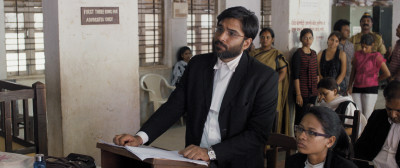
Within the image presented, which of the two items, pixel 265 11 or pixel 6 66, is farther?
pixel 265 11

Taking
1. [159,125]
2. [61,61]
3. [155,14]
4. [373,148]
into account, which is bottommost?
[373,148]

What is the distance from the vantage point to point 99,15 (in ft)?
15.4

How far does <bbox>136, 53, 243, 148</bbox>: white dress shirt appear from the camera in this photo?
9.23ft

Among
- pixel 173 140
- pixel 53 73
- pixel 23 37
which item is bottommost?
pixel 173 140

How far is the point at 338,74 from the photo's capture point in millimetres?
6391

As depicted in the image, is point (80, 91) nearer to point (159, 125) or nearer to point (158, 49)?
point (159, 125)

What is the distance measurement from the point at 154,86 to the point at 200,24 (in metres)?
1.51

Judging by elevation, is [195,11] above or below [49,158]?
above

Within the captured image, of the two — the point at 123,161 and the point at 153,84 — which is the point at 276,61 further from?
the point at 123,161

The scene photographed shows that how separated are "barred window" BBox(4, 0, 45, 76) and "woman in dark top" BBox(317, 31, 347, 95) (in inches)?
158

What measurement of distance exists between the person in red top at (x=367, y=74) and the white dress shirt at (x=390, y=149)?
2.97 m

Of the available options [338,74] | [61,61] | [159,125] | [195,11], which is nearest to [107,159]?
[159,125]

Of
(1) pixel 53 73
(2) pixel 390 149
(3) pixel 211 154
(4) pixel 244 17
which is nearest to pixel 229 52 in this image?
(4) pixel 244 17

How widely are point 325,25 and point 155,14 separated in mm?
2876
